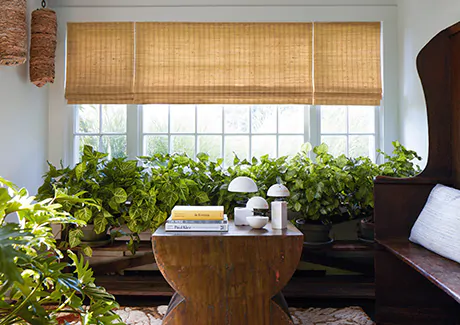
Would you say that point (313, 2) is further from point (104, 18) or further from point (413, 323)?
point (413, 323)

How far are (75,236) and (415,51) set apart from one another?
283 centimetres

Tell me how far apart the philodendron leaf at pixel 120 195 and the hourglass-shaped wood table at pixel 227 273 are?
28.7 inches

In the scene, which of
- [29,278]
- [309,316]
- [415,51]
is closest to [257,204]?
[309,316]

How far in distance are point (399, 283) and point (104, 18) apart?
120 inches

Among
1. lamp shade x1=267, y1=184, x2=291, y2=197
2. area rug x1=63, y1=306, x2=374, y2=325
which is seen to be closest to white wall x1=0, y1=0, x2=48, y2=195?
area rug x1=63, y1=306, x2=374, y2=325

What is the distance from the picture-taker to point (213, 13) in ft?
10.9

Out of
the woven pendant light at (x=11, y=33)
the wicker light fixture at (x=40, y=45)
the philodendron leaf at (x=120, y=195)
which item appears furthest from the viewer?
the wicker light fixture at (x=40, y=45)

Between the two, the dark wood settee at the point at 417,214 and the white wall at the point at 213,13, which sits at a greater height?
the white wall at the point at 213,13

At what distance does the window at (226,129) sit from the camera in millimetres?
3416

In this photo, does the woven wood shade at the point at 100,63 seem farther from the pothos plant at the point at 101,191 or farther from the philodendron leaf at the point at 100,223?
the philodendron leaf at the point at 100,223

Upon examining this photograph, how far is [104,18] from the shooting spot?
3342mm

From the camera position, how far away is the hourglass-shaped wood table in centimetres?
199

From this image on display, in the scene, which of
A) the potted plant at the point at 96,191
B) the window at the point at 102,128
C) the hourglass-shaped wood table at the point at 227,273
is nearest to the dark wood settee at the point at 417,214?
the hourglass-shaped wood table at the point at 227,273

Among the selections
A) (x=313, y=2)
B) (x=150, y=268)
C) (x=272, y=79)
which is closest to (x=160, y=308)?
(x=150, y=268)
